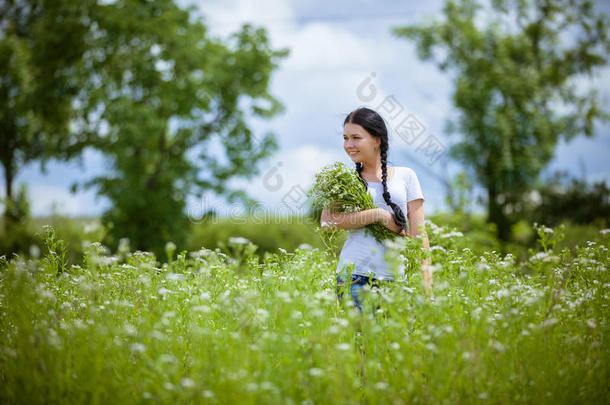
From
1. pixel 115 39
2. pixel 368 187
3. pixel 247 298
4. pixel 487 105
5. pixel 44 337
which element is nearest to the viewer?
pixel 247 298

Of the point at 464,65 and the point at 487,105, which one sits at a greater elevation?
the point at 464,65

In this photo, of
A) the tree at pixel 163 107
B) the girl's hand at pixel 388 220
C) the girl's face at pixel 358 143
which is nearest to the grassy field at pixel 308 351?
the girl's hand at pixel 388 220

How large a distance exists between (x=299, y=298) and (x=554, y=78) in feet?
80.6

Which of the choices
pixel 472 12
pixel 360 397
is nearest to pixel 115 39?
pixel 360 397

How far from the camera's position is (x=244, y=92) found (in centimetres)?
1694

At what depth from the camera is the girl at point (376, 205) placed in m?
3.71

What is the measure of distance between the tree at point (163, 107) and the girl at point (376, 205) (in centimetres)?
1181

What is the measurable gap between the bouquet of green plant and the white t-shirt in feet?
0.29

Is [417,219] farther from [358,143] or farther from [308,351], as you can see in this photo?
[308,351]

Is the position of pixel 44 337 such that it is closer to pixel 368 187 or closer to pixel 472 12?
pixel 368 187

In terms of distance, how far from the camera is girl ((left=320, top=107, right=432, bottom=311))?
3707 millimetres

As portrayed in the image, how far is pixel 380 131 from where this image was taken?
3.89 metres

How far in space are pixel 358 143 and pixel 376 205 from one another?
54 centimetres

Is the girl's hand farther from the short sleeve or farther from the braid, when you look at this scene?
the short sleeve
